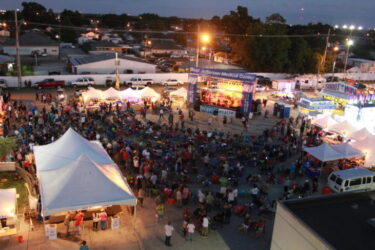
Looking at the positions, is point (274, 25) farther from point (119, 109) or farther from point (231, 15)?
point (119, 109)

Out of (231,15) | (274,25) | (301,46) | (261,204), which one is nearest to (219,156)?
(261,204)

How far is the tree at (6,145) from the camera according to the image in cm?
1470

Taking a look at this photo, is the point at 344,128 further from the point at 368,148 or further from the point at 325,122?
the point at 368,148

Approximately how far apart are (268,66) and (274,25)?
17.5 ft

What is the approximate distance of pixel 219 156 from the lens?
1753cm

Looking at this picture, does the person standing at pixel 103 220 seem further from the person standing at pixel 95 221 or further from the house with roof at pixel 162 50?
the house with roof at pixel 162 50

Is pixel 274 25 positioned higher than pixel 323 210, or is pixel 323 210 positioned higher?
pixel 274 25

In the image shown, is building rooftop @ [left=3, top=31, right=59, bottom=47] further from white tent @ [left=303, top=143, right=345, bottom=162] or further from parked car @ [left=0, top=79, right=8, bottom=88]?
white tent @ [left=303, top=143, right=345, bottom=162]

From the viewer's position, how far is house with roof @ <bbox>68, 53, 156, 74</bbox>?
38.6m

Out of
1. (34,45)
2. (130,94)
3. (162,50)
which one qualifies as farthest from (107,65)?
(162,50)

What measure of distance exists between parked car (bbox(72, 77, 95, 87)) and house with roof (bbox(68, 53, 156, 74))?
326cm

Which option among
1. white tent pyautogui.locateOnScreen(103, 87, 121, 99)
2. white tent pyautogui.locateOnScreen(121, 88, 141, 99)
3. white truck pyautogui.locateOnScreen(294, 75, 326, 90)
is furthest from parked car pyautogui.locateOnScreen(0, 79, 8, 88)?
white truck pyautogui.locateOnScreen(294, 75, 326, 90)

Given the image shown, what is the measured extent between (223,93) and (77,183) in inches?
741

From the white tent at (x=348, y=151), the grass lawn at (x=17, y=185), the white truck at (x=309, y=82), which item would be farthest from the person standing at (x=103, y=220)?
the white truck at (x=309, y=82)
